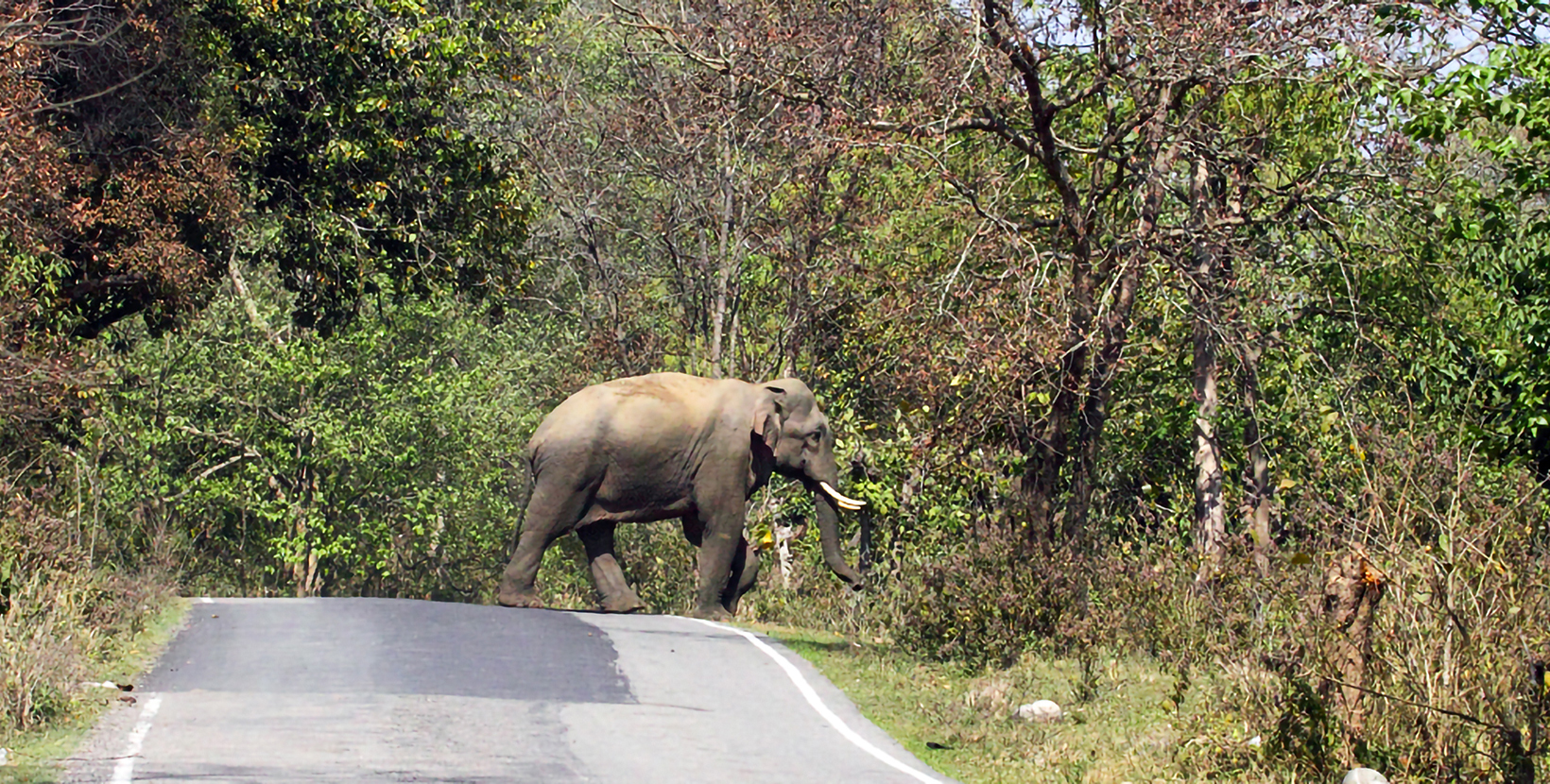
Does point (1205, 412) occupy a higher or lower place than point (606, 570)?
higher

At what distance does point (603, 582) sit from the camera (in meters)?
21.8

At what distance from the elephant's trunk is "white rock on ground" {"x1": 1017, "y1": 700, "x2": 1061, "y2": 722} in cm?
761

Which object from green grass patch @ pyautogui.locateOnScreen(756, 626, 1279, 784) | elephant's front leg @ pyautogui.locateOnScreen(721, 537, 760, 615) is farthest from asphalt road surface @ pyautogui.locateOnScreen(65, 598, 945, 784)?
elephant's front leg @ pyautogui.locateOnScreen(721, 537, 760, 615)

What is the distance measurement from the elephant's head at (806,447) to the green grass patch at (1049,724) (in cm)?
395

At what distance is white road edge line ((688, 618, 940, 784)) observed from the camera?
1247cm

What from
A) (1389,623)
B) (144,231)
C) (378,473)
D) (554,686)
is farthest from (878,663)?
(378,473)

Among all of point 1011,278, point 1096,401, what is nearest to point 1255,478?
point 1096,401

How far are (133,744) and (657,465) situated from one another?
10.3m

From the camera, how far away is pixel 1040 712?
14.4m

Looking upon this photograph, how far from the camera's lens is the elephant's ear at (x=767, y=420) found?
2177cm

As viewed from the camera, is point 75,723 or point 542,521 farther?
point 542,521

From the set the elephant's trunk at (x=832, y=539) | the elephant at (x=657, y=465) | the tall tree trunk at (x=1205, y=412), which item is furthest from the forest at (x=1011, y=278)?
the elephant at (x=657, y=465)

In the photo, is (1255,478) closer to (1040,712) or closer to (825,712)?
(1040,712)

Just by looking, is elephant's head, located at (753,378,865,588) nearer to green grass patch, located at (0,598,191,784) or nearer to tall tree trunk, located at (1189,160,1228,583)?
tall tree trunk, located at (1189,160,1228,583)
